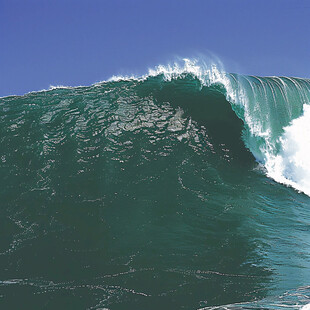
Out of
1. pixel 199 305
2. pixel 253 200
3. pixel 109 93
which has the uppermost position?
pixel 109 93

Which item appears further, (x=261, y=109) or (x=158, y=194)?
(x=261, y=109)

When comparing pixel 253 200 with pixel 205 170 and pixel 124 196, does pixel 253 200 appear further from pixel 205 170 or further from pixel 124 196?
pixel 124 196

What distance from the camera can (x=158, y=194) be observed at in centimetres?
816

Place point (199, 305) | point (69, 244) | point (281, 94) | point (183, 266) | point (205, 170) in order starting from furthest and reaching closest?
point (281, 94) → point (205, 170) → point (69, 244) → point (183, 266) → point (199, 305)

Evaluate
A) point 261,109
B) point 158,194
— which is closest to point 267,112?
point 261,109

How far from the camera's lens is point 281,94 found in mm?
13109

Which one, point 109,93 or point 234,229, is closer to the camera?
point 234,229

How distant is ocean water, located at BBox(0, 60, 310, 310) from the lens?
509 cm

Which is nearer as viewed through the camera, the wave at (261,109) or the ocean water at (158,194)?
the ocean water at (158,194)

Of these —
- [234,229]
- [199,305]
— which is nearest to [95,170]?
[234,229]

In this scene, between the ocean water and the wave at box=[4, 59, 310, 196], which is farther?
the wave at box=[4, 59, 310, 196]

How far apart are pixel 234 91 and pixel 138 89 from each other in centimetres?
327

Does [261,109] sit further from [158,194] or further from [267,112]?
[158,194]

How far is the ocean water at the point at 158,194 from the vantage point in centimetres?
509
